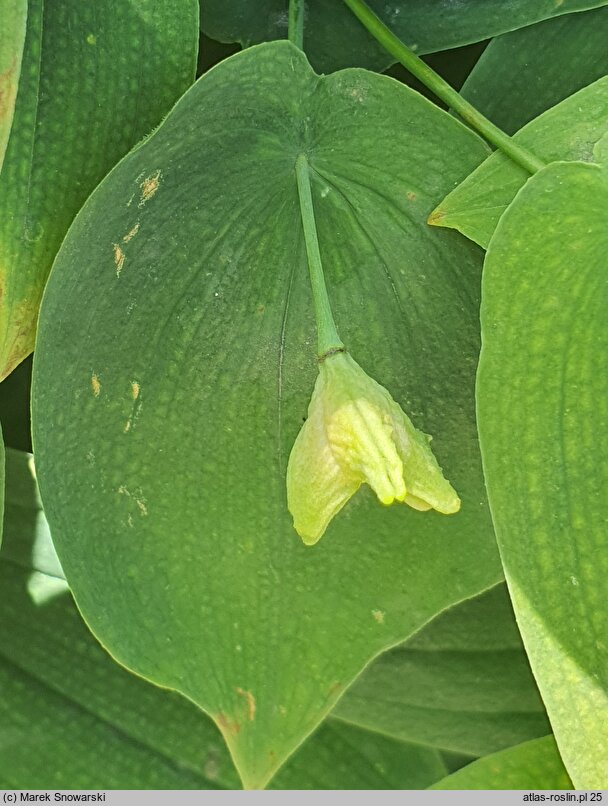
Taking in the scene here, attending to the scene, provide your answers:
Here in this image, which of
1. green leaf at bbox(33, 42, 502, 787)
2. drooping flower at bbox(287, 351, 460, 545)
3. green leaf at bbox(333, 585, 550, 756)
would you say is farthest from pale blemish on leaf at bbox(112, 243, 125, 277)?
green leaf at bbox(333, 585, 550, 756)

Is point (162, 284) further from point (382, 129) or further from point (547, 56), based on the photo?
point (547, 56)

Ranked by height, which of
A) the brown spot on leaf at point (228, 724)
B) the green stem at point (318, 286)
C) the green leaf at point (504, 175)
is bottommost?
the brown spot on leaf at point (228, 724)

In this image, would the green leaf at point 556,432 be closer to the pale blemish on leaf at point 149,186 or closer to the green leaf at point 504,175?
the green leaf at point 504,175

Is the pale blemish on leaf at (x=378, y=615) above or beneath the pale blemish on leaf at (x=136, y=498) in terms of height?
beneath

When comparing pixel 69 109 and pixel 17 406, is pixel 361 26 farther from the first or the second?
pixel 17 406

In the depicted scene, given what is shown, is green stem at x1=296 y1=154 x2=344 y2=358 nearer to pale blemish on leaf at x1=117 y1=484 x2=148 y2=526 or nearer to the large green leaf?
pale blemish on leaf at x1=117 y1=484 x2=148 y2=526

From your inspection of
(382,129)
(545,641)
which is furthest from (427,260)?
(545,641)

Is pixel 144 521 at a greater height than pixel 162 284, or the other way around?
pixel 162 284

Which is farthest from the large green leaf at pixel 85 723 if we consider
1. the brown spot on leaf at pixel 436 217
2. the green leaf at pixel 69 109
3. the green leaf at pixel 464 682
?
the brown spot on leaf at pixel 436 217
